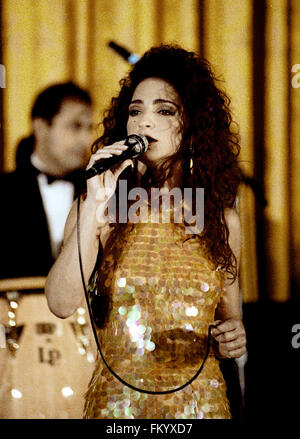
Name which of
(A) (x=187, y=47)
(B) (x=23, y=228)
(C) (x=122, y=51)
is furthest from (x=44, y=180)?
(A) (x=187, y=47)

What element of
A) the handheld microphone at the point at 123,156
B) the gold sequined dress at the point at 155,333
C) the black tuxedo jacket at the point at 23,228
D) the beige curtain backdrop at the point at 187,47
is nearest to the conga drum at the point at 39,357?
the black tuxedo jacket at the point at 23,228

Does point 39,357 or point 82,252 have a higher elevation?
point 82,252

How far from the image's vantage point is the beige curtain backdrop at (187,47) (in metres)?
1.64

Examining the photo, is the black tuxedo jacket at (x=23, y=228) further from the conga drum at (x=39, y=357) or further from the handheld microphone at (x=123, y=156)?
the handheld microphone at (x=123, y=156)

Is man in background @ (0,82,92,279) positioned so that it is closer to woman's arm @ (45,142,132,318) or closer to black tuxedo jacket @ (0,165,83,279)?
black tuxedo jacket @ (0,165,83,279)

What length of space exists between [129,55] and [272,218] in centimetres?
70

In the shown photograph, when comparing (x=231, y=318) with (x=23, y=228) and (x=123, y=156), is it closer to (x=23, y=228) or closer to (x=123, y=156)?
(x=123, y=156)

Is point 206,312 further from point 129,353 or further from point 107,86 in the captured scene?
point 107,86

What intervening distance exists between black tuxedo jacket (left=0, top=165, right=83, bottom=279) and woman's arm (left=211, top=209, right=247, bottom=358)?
532 millimetres

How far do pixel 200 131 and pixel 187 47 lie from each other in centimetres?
37

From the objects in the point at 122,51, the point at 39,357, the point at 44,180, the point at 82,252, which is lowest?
the point at 39,357

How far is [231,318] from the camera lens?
1396 millimetres

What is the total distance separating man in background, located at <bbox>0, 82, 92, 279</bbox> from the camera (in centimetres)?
166

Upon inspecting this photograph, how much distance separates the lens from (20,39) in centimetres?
165
